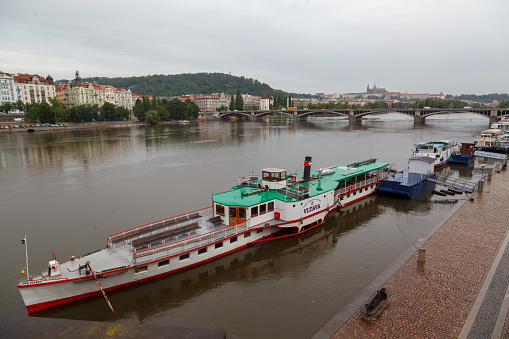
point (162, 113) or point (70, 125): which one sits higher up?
point (162, 113)

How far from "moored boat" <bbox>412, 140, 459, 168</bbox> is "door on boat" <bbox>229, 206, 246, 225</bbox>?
2914cm

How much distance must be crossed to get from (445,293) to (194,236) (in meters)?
11.8

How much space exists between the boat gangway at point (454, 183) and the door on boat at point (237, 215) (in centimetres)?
2125

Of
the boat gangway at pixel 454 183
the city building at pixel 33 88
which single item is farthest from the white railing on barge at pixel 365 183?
the city building at pixel 33 88

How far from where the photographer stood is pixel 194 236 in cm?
1755

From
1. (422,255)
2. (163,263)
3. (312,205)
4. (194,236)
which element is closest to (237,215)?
(194,236)

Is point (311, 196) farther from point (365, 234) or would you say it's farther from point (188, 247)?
point (188, 247)

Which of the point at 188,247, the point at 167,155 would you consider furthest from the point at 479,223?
the point at 167,155

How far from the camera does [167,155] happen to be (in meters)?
55.6

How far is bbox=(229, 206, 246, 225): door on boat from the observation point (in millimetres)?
18844

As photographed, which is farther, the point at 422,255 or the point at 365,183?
the point at 365,183

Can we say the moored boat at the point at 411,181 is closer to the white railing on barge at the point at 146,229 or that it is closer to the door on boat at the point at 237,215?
the door on boat at the point at 237,215

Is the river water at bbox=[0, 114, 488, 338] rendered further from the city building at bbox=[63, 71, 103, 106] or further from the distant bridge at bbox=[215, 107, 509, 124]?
the city building at bbox=[63, 71, 103, 106]

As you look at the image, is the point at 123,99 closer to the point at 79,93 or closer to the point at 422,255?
the point at 79,93
